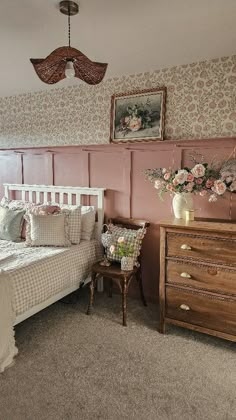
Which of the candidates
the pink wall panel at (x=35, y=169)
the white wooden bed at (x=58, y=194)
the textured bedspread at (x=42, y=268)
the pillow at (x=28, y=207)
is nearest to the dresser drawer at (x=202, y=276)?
the textured bedspread at (x=42, y=268)

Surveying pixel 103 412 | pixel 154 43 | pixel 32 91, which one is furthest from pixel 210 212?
pixel 32 91

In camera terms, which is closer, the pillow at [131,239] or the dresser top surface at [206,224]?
the dresser top surface at [206,224]

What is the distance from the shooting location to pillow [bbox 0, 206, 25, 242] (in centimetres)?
346

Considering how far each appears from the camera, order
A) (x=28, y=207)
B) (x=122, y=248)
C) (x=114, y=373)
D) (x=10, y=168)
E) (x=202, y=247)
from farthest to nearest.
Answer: (x=10, y=168) → (x=28, y=207) → (x=122, y=248) → (x=202, y=247) → (x=114, y=373)

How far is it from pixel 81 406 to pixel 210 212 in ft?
6.29

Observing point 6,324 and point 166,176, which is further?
point 166,176

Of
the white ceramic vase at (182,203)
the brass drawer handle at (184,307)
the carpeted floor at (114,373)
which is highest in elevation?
the white ceramic vase at (182,203)

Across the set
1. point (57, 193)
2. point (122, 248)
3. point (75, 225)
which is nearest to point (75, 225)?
point (75, 225)

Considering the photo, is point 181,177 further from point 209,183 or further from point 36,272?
point 36,272

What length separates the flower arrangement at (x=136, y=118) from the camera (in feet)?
10.3

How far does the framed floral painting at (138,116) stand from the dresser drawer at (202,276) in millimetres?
1331

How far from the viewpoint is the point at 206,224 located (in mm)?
2479

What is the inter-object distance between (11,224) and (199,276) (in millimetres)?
2189

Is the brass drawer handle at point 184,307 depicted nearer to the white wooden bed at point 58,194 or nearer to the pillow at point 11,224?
the white wooden bed at point 58,194
